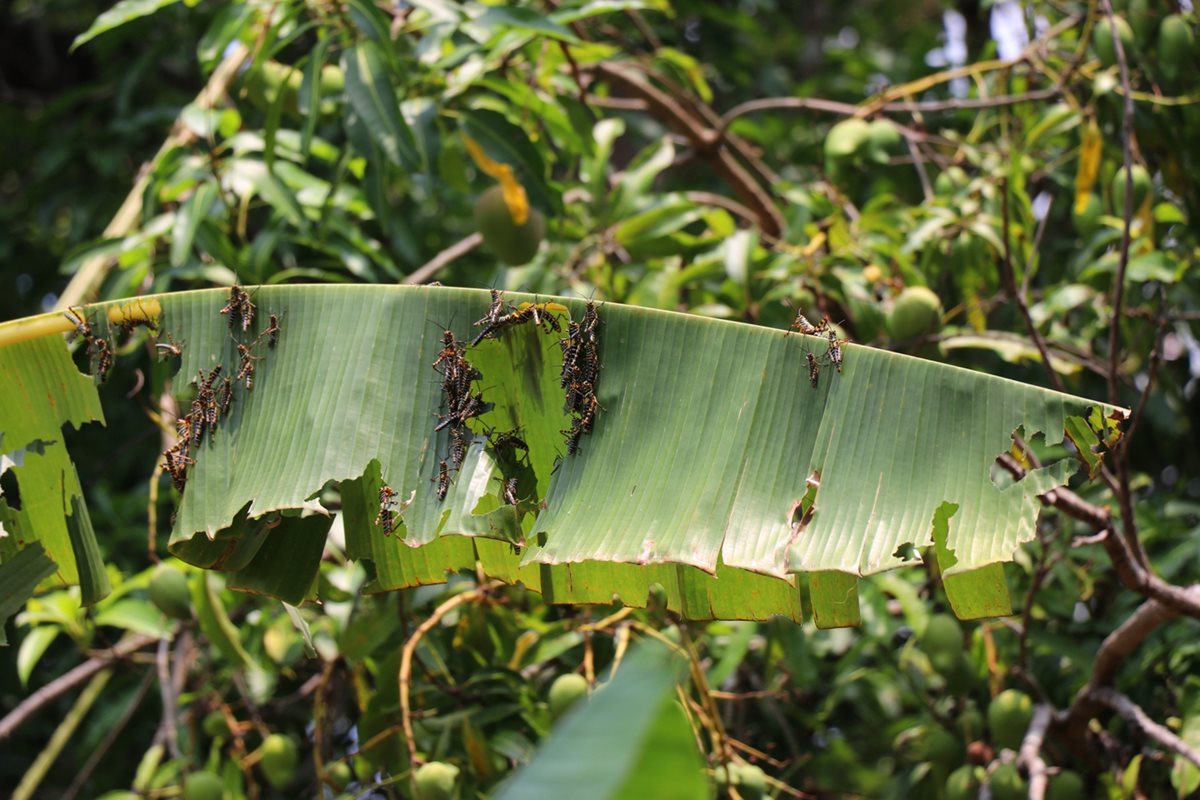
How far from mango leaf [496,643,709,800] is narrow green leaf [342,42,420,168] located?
2064 mm

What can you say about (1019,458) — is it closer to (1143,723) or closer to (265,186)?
(1143,723)

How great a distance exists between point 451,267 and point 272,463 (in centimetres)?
201

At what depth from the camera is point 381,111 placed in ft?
8.68

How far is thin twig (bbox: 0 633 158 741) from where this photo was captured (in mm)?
2776

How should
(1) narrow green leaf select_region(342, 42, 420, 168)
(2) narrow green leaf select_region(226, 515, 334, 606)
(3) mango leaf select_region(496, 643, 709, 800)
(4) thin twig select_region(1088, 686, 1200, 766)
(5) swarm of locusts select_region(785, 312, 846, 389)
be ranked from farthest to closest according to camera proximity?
1. (1) narrow green leaf select_region(342, 42, 420, 168)
2. (4) thin twig select_region(1088, 686, 1200, 766)
3. (2) narrow green leaf select_region(226, 515, 334, 606)
4. (5) swarm of locusts select_region(785, 312, 846, 389)
5. (3) mango leaf select_region(496, 643, 709, 800)

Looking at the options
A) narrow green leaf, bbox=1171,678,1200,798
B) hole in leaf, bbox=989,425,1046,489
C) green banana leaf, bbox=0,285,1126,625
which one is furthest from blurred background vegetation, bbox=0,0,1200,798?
green banana leaf, bbox=0,285,1126,625

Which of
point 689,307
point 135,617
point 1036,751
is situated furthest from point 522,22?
point 1036,751

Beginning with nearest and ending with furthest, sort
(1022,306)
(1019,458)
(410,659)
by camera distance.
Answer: (1019,458) < (1022,306) < (410,659)

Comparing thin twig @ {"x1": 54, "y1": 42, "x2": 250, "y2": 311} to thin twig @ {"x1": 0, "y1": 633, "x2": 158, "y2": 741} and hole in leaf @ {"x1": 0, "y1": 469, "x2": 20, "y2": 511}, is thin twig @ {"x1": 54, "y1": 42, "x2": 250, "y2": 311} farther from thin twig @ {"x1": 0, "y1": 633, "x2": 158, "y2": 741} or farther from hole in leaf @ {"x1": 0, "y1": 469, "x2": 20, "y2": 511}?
thin twig @ {"x1": 0, "y1": 633, "x2": 158, "y2": 741}

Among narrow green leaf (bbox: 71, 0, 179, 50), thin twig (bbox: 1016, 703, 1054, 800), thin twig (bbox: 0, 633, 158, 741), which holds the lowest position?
thin twig (bbox: 0, 633, 158, 741)

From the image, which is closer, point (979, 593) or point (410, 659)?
point (979, 593)

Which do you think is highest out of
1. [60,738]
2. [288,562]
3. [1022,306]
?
[1022,306]

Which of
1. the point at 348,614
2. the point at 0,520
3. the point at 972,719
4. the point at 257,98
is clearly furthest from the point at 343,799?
the point at 257,98

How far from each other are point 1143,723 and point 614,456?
4.18 ft
